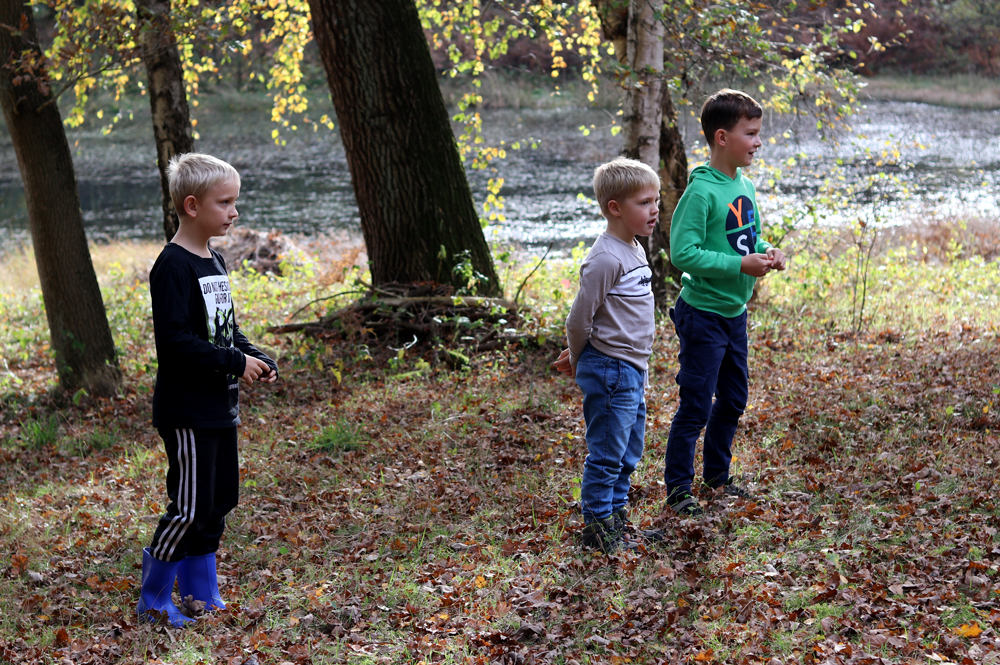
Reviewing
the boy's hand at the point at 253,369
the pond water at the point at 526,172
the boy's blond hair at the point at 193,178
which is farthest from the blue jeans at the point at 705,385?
the pond water at the point at 526,172

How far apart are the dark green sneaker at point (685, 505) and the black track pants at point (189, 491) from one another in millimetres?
2064

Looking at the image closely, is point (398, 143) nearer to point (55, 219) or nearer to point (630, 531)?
point (55, 219)

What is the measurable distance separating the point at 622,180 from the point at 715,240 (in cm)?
59

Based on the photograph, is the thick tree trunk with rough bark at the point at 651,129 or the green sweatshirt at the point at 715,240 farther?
the thick tree trunk with rough bark at the point at 651,129

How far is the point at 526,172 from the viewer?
22484 mm

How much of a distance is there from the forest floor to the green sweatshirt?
103 cm

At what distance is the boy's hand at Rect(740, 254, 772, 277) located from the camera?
353cm

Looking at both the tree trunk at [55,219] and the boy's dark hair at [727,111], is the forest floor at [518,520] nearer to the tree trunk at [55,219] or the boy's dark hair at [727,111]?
the tree trunk at [55,219]

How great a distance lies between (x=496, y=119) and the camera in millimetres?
29844

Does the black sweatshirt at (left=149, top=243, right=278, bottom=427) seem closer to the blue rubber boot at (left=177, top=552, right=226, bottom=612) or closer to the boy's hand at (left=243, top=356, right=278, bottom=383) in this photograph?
the boy's hand at (left=243, top=356, right=278, bottom=383)

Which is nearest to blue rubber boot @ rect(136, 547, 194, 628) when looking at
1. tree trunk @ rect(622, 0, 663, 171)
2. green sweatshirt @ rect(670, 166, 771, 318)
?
green sweatshirt @ rect(670, 166, 771, 318)

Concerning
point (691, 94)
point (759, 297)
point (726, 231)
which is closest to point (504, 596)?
point (726, 231)

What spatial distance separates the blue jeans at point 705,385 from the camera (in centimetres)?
378

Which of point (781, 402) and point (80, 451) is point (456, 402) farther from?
point (80, 451)
